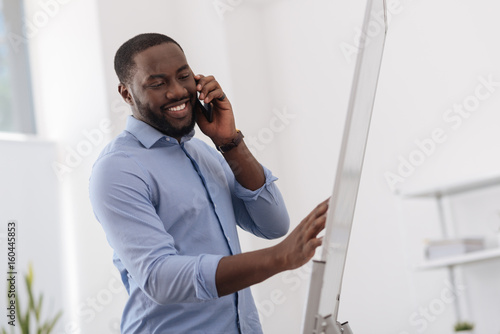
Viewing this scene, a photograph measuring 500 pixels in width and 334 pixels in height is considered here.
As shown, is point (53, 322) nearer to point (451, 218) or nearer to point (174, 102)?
point (451, 218)

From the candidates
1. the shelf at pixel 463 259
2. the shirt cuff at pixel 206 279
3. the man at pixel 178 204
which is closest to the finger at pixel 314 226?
the man at pixel 178 204

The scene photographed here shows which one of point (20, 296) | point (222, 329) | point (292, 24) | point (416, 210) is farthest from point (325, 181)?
point (222, 329)

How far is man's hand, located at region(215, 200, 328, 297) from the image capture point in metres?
0.86

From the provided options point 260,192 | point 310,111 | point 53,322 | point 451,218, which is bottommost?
point 53,322

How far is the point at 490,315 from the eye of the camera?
3197mm

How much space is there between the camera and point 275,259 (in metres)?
0.93

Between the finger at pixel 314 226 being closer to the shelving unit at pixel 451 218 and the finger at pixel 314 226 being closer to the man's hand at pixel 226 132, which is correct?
the man's hand at pixel 226 132

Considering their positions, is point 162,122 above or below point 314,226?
above

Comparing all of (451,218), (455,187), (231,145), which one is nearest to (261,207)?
(231,145)

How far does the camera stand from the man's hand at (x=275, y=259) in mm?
861

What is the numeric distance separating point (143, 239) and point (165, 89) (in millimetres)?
341

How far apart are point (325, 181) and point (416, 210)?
0.65 meters

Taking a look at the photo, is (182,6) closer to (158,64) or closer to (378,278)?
(378,278)

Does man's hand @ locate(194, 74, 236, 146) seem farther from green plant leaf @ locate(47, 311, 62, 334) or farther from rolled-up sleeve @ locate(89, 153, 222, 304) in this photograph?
green plant leaf @ locate(47, 311, 62, 334)
